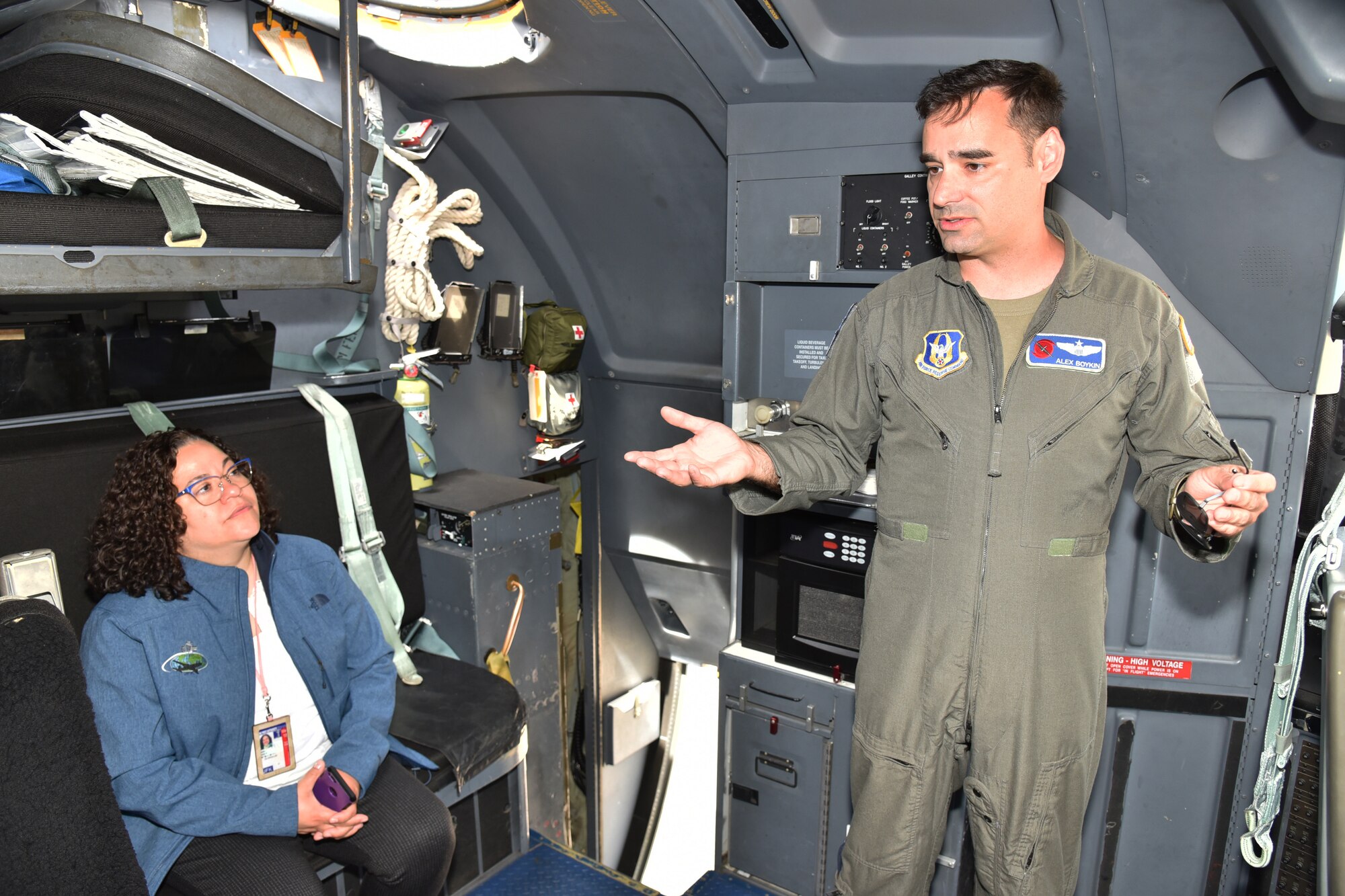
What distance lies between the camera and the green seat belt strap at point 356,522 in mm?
2859

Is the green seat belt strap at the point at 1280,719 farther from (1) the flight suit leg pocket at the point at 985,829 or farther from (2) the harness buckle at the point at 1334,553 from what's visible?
(1) the flight suit leg pocket at the point at 985,829

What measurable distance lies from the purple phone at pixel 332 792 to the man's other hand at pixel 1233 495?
192 cm

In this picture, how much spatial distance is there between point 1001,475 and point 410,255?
233 cm

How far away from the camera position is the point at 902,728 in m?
1.90

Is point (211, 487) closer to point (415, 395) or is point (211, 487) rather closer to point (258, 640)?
point (258, 640)

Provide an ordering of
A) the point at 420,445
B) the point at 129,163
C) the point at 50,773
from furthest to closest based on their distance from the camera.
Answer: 1. the point at 420,445
2. the point at 129,163
3. the point at 50,773

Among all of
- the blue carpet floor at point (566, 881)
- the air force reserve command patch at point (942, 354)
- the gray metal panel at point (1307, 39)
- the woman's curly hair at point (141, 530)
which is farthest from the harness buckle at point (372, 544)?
the gray metal panel at point (1307, 39)

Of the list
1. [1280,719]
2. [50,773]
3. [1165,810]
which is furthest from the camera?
[1165,810]

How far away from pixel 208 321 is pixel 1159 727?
302 cm

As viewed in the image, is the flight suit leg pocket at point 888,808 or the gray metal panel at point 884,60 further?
the gray metal panel at point 884,60

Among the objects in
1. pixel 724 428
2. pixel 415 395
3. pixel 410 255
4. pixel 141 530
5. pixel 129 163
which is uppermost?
pixel 129 163

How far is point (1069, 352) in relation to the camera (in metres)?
1.79

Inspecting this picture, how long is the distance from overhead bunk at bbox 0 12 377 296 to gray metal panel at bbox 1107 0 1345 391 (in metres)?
1.79

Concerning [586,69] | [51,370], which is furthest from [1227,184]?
[51,370]
